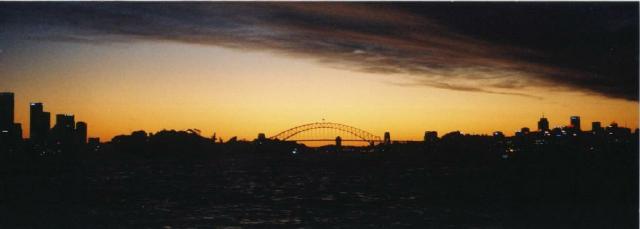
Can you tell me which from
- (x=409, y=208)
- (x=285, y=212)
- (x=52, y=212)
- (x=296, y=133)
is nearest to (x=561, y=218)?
(x=409, y=208)

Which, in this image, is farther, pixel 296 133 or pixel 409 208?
pixel 296 133

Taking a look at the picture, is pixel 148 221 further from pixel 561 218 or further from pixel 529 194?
pixel 529 194

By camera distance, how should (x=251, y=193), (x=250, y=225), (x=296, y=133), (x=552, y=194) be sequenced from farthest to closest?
(x=296, y=133)
(x=251, y=193)
(x=552, y=194)
(x=250, y=225)

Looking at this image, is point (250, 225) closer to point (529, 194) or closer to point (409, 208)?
point (409, 208)

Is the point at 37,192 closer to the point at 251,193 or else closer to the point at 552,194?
the point at 251,193

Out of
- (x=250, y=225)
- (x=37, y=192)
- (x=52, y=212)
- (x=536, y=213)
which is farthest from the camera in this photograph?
(x=37, y=192)

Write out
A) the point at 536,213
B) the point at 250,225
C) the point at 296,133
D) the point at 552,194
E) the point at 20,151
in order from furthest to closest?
1. the point at 296,133
2. the point at 20,151
3. the point at 552,194
4. the point at 536,213
5. the point at 250,225

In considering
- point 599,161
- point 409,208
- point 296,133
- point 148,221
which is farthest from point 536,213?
point 296,133

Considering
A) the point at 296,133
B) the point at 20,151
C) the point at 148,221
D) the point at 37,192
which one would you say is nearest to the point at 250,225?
the point at 148,221

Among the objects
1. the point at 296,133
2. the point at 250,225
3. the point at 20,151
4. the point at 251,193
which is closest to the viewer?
the point at 250,225
